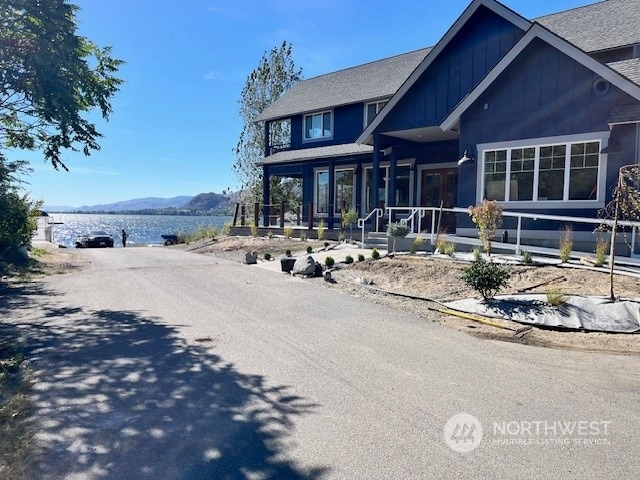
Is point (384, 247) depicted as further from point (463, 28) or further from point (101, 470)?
point (101, 470)

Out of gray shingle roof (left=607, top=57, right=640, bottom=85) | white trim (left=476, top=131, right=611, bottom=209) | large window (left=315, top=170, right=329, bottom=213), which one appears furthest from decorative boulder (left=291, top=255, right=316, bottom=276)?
large window (left=315, top=170, right=329, bottom=213)

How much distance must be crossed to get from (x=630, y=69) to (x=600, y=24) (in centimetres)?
484

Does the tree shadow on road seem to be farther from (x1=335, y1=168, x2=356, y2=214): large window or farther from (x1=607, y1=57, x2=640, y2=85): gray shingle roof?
(x1=335, y1=168, x2=356, y2=214): large window

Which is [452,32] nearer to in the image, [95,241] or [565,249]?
[565,249]

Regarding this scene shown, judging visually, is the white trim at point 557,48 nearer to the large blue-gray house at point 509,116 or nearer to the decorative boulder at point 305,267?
the large blue-gray house at point 509,116

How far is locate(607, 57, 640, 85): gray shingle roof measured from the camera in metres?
11.1

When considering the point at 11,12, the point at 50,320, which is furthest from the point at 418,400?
the point at 11,12

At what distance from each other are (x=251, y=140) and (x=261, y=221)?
937cm

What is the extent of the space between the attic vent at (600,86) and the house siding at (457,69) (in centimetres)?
409

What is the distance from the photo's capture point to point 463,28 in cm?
1535

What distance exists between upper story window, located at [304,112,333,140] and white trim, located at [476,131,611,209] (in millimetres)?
10928

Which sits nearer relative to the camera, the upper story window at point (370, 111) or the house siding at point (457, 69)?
the house siding at point (457, 69)

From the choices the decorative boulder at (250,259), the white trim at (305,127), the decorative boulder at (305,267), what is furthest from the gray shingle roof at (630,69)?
the white trim at (305,127)

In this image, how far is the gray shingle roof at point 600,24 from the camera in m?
13.6
